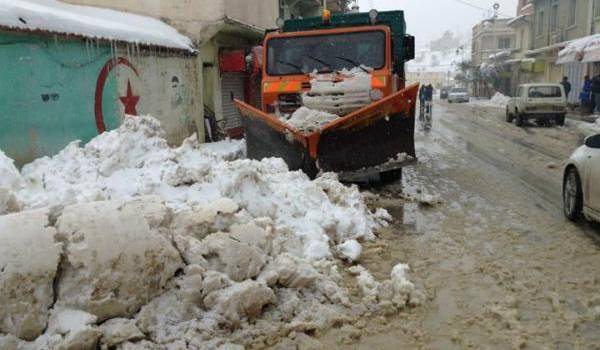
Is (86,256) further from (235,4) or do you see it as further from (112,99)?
(235,4)

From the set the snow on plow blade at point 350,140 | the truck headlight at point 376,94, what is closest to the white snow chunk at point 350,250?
the snow on plow blade at point 350,140

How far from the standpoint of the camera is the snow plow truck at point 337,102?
802 cm

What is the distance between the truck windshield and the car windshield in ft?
48.0

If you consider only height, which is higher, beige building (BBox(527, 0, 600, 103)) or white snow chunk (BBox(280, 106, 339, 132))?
beige building (BBox(527, 0, 600, 103))

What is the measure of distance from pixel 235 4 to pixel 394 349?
13.0 metres

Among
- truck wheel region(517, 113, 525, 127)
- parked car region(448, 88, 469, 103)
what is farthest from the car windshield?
parked car region(448, 88, 469, 103)

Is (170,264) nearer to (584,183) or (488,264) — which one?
(488,264)

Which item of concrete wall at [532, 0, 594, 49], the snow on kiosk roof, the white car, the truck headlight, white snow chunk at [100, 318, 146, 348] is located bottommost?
white snow chunk at [100, 318, 146, 348]

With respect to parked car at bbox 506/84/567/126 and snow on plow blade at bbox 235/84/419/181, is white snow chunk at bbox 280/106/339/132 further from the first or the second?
parked car at bbox 506/84/567/126

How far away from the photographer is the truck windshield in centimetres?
928

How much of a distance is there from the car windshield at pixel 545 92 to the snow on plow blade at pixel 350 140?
15.3m

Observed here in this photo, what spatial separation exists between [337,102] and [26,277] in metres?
6.04

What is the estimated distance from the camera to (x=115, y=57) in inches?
417

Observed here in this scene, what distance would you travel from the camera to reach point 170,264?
4.09 meters
